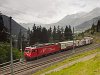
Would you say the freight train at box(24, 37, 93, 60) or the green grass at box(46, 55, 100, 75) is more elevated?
the freight train at box(24, 37, 93, 60)

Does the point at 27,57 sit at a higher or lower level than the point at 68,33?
lower

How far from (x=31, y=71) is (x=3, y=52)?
15.5 metres

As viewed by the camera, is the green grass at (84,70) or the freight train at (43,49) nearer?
the green grass at (84,70)

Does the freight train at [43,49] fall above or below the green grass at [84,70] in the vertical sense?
above

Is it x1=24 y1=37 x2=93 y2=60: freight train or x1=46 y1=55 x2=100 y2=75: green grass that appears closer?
x1=46 y1=55 x2=100 y2=75: green grass

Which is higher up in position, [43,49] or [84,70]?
[43,49]

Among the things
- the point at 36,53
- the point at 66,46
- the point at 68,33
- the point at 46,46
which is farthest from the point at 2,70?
the point at 68,33

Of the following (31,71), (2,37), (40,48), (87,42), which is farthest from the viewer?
(87,42)

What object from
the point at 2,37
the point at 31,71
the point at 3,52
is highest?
the point at 2,37

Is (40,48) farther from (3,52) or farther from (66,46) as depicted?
(66,46)

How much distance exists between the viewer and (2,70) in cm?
4900

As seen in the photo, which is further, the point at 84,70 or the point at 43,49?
the point at 43,49

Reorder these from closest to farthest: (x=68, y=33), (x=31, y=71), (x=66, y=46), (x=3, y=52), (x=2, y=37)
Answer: (x=31, y=71)
(x=3, y=52)
(x=2, y=37)
(x=66, y=46)
(x=68, y=33)

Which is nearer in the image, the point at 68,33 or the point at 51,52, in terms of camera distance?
the point at 51,52
